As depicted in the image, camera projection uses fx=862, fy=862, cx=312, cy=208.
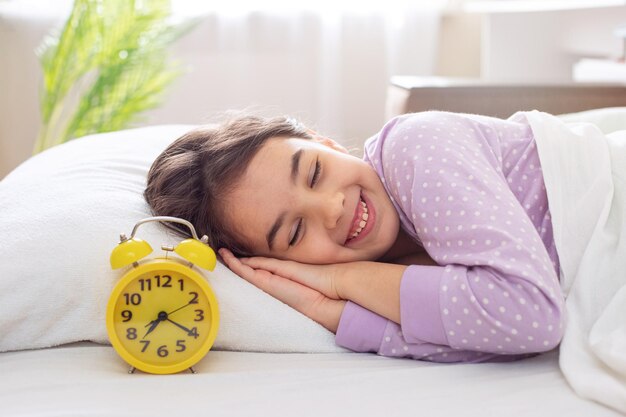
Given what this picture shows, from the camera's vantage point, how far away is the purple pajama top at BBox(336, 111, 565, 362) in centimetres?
113

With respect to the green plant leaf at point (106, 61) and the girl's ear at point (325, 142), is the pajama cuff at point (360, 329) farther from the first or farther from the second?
the green plant leaf at point (106, 61)

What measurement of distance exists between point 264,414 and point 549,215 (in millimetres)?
571

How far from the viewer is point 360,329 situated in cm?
124

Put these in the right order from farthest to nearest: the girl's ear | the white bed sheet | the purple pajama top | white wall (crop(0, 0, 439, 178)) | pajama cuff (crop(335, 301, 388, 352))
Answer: white wall (crop(0, 0, 439, 178)) → the girl's ear → pajama cuff (crop(335, 301, 388, 352)) → the purple pajama top → the white bed sheet

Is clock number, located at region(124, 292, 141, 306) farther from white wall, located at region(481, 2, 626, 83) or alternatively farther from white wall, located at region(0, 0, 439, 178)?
white wall, located at region(0, 0, 439, 178)

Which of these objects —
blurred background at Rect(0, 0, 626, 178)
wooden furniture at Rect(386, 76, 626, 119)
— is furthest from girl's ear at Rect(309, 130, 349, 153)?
blurred background at Rect(0, 0, 626, 178)

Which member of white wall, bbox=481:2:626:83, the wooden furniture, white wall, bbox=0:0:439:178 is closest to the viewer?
the wooden furniture

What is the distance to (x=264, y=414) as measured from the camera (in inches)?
39.6

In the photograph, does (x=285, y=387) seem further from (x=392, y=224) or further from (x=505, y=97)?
(x=505, y=97)

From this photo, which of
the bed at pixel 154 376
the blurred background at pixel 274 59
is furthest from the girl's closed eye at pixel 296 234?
the blurred background at pixel 274 59

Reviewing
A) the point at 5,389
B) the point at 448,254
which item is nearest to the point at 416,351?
the point at 448,254

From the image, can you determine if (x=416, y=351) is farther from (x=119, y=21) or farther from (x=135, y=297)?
(x=119, y=21)

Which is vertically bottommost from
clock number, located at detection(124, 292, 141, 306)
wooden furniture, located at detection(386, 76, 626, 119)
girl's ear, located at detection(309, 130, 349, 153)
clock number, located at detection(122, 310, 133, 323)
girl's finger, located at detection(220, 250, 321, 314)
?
girl's finger, located at detection(220, 250, 321, 314)

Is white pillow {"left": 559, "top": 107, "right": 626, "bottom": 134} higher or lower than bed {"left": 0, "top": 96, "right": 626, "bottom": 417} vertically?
higher
